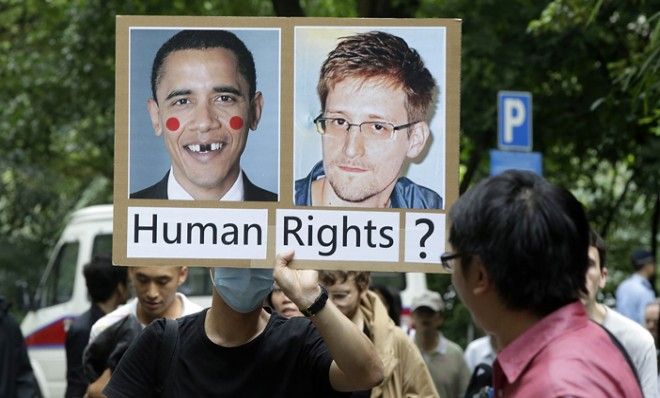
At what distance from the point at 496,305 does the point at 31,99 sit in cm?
1821

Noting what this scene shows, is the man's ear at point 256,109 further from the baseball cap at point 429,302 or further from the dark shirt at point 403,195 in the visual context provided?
the baseball cap at point 429,302

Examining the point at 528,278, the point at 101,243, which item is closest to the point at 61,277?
the point at 101,243

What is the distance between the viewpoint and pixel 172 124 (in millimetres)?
5125

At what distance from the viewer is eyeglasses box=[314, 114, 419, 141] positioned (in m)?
5.05

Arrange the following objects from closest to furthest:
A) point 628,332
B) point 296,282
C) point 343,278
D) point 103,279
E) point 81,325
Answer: point 296,282
point 628,332
point 343,278
point 81,325
point 103,279

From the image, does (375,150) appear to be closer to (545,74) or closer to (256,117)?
(256,117)

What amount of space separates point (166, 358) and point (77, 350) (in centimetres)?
410

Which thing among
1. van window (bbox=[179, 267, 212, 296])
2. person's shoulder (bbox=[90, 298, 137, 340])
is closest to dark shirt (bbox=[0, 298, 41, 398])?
person's shoulder (bbox=[90, 298, 137, 340])

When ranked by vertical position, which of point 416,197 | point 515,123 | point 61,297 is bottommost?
point 61,297

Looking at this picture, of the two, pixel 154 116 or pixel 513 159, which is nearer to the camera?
pixel 154 116

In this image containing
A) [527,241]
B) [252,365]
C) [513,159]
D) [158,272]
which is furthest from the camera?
[513,159]

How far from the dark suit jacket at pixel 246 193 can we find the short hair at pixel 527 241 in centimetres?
190

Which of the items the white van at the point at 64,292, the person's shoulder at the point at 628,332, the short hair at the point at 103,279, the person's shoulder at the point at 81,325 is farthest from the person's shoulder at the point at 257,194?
the white van at the point at 64,292

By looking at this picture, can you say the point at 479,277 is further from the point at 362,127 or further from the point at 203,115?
the point at 203,115
